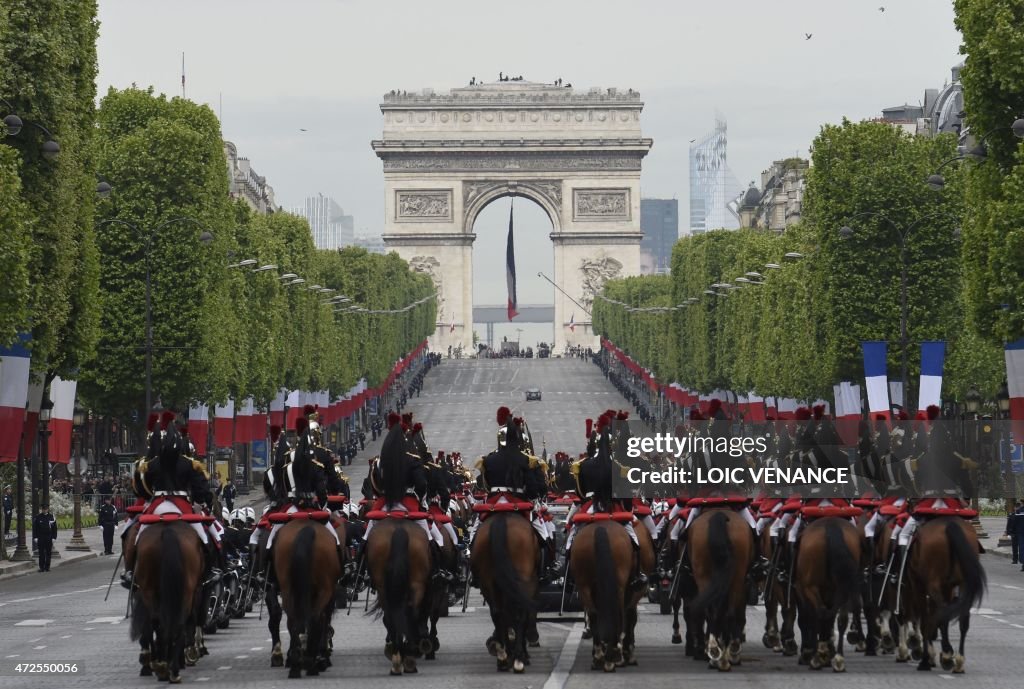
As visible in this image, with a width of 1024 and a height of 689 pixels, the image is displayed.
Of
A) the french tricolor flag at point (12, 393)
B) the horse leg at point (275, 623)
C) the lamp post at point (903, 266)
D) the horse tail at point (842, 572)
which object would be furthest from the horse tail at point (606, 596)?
the lamp post at point (903, 266)

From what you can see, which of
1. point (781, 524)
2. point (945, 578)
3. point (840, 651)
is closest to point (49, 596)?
point (781, 524)

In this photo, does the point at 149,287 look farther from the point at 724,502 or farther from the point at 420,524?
the point at 724,502

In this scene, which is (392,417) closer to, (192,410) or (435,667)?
(435,667)

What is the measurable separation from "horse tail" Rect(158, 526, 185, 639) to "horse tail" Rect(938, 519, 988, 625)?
8181 mm

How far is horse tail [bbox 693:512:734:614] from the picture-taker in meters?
25.0

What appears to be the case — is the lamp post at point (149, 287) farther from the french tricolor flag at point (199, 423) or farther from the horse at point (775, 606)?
the horse at point (775, 606)

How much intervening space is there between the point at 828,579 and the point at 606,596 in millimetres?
2453

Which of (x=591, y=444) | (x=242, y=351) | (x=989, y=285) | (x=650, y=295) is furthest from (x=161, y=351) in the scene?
(x=650, y=295)

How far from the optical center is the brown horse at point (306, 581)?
2484 centimetres

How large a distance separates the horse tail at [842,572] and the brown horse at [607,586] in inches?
88.8

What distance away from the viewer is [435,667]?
1043 inches

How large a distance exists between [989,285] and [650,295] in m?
126

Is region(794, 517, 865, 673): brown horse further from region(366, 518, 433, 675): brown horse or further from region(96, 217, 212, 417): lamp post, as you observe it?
region(96, 217, 212, 417): lamp post

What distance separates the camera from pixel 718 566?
25359mm
